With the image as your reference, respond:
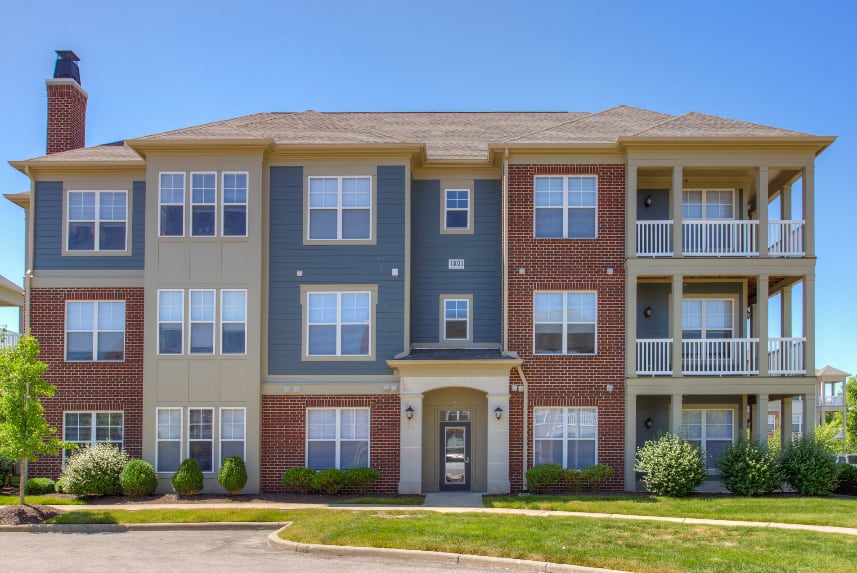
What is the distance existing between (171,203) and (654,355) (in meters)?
13.1

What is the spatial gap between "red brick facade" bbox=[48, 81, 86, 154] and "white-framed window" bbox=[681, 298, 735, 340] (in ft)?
59.0

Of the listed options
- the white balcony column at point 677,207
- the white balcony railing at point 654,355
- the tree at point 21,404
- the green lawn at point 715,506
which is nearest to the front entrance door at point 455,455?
the green lawn at point 715,506

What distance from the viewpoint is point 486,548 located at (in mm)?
15297

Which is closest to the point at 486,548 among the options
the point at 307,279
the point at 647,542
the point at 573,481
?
the point at 647,542

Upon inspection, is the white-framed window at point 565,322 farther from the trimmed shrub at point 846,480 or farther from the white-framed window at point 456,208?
the trimmed shrub at point 846,480

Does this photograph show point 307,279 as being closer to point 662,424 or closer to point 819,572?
point 662,424

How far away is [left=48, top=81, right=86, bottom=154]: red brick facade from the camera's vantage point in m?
27.3

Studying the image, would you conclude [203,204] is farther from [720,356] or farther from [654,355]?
[720,356]

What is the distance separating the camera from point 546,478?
2328cm

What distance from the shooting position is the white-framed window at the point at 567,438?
2420 centimetres

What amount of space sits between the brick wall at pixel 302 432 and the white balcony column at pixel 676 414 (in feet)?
22.6

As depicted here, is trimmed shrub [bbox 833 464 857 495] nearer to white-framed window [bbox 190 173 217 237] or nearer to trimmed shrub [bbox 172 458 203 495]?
trimmed shrub [bbox 172 458 203 495]

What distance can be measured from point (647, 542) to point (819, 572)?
9.78ft

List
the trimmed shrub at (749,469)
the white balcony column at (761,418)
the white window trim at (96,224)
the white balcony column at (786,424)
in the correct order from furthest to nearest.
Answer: the white window trim at (96,224), the white balcony column at (761,418), the white balcony column at (786,424), the trimmed shrub at (749,469)
